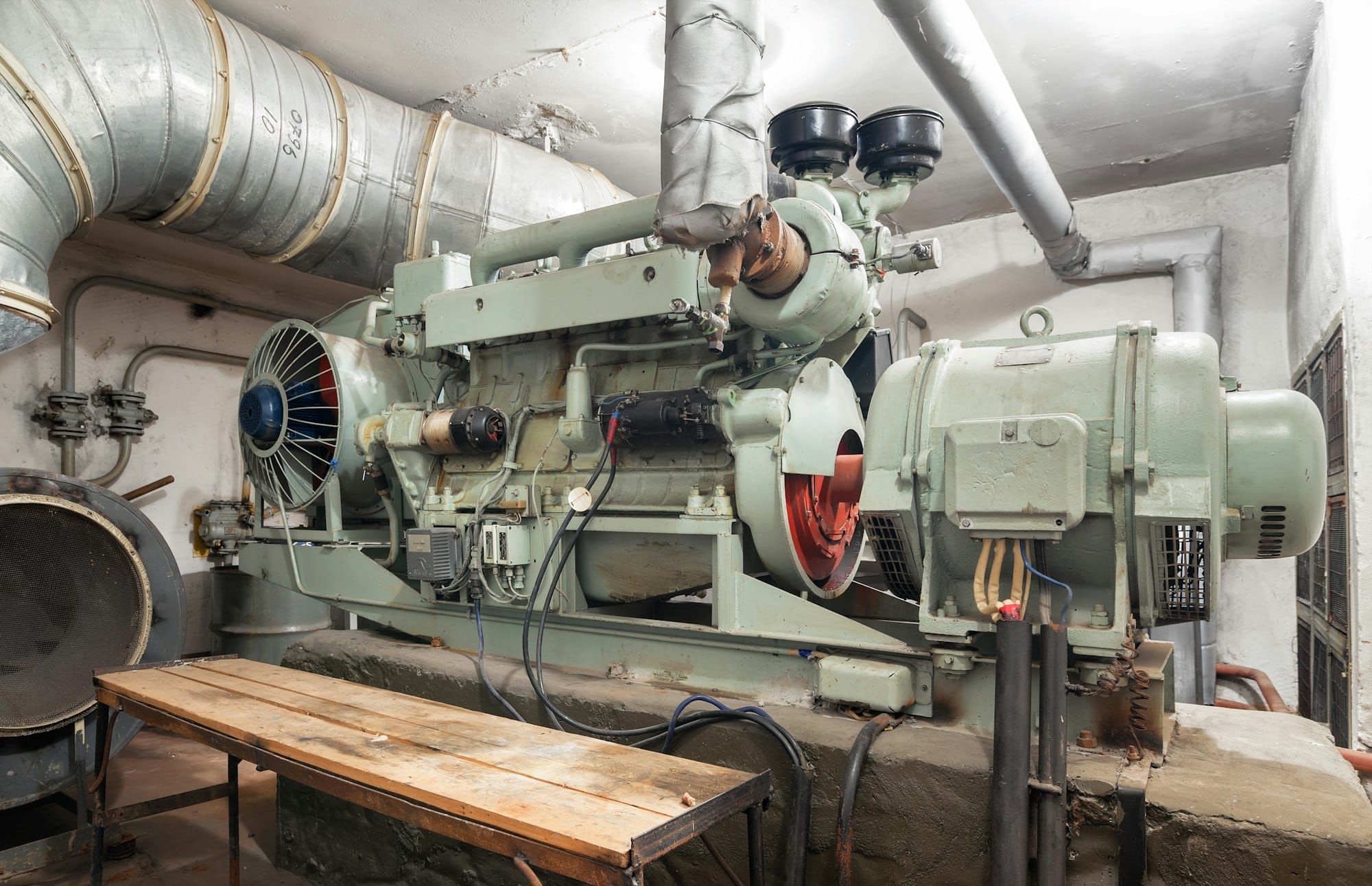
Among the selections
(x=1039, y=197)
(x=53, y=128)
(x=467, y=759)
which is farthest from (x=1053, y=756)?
(x=53, y=128)

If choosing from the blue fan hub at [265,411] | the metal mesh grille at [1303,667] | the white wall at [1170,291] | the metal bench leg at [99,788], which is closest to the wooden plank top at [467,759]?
the metal bench leg at [99,788]

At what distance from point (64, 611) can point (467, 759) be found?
2.03 m

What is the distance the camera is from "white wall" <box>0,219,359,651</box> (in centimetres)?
409

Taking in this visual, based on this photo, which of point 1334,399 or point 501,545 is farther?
point 1334,399

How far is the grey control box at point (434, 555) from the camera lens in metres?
2.46

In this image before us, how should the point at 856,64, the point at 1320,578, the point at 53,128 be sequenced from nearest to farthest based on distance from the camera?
the point at 53,128 < the point at 1320,578 < the point at 856,64

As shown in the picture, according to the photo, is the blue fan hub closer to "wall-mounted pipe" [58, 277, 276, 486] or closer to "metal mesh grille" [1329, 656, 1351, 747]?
"wall-mounted pipe" [58, 277, 276, 486]

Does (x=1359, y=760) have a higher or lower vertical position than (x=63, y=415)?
lower

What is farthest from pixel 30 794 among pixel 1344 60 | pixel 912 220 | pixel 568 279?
pixel 912 220

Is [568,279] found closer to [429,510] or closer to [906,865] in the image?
[429,510]

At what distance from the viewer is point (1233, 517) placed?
1.59 m

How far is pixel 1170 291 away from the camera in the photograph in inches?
180

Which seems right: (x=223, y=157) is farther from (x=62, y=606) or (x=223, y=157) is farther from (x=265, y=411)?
(x=62, y=606)

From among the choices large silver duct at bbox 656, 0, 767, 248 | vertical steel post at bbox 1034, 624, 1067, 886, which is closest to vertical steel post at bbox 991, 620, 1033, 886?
vertical steel post at bbox 1034, 624, 1067, 886
